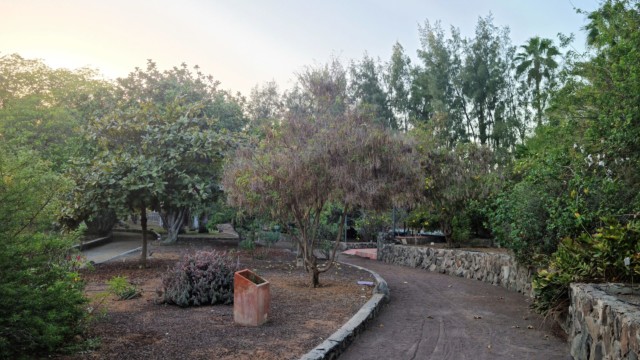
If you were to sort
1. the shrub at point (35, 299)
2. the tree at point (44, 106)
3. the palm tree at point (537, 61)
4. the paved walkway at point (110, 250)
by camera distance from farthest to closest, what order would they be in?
the palm tree at point (537, 61), the tree at point (44, 106), the paved walkway at point (110, 250), the shrub at point (35, 299)

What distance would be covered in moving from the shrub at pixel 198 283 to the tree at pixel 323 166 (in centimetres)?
190

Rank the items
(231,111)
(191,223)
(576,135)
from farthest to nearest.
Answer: (191,223) → (231,111) → (576,135)

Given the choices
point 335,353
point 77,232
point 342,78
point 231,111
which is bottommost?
point 335,353

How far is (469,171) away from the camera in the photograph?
59.7 ft

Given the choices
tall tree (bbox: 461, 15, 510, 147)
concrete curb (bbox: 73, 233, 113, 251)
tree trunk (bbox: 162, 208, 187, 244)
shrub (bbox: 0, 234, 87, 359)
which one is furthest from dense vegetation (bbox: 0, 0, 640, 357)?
tall tree (bbox: 461, 15, 510, 147)

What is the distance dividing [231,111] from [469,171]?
13.4 metres

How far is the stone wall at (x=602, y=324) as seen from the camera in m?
5.09

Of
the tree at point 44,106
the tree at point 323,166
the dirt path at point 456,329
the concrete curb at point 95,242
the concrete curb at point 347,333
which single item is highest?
the tree at point 44,106

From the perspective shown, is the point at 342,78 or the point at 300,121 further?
the point at 342,78

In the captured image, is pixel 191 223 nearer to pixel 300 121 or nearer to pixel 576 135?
pixel 300 121

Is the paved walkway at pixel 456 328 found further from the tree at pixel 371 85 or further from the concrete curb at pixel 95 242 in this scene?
the tree at pixel 371 85

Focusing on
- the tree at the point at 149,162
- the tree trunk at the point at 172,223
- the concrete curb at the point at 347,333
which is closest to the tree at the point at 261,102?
the tree trunk at the point at 172,223

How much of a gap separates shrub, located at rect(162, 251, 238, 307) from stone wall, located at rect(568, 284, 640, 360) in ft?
18.8

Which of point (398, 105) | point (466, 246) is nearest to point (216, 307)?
point (466, 246)
